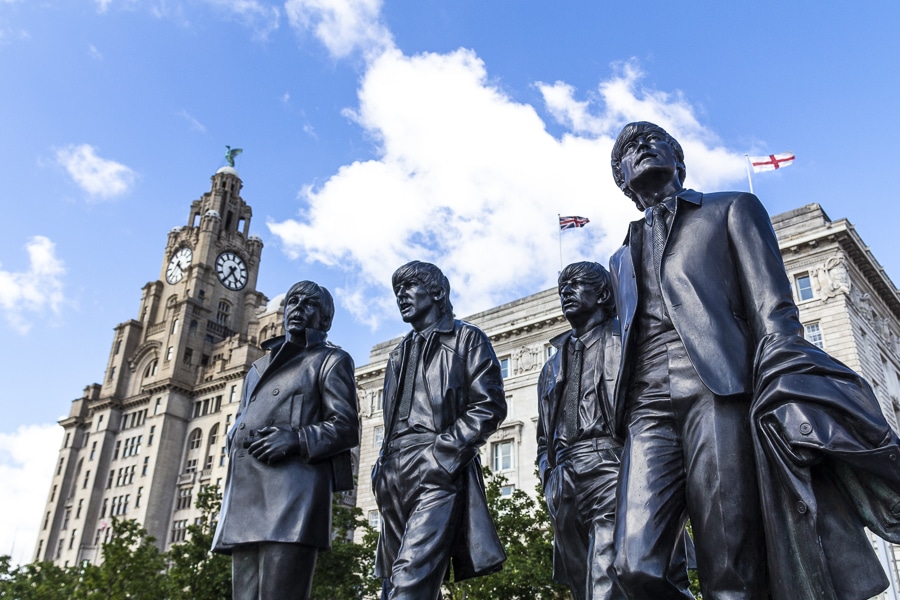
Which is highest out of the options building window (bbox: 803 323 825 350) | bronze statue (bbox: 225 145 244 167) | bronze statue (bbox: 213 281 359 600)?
bronze statue (bbox: 225 145 244 167)

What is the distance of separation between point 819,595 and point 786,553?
0.64 feet

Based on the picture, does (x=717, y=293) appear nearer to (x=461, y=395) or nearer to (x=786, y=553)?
(x=786, y=553)

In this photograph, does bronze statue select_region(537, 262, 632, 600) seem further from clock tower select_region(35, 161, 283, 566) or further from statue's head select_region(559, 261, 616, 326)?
clock tower select_region(35, 161, 283, 566)

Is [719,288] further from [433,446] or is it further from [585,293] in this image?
[585,293]

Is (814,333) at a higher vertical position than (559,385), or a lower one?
higher

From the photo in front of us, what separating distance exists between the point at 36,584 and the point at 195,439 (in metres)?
30.9

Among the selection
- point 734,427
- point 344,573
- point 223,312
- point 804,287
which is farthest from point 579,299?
point 223,312

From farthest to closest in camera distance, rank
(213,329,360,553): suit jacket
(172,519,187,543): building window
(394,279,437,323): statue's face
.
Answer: (172,519,187,543): building window < (394,279,437,323): statue's face < (213,329,360,553): suit jacket

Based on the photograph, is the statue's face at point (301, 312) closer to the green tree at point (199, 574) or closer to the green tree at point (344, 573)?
the green tree at point (344, 573)

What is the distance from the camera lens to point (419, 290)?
6.68 m

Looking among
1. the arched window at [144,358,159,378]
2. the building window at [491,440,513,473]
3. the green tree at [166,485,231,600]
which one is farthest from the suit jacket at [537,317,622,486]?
the arched window at [144,358,159,378]

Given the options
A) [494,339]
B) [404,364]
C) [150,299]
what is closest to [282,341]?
[404,364]

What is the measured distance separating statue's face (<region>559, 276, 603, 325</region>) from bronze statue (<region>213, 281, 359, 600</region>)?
205 centimetres

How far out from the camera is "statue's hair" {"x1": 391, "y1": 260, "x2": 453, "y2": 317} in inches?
265
